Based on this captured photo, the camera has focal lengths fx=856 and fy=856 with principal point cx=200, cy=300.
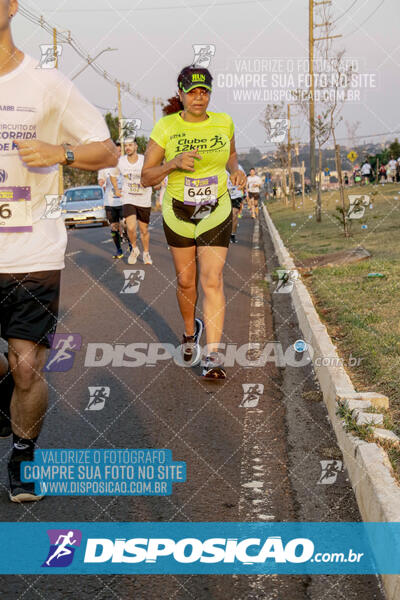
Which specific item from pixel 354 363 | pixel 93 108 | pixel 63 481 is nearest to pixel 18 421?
pixel 63 481

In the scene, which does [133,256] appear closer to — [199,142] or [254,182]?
[199,142]

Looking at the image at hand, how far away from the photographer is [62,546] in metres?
3.41

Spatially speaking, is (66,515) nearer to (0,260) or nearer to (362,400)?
(0,260)

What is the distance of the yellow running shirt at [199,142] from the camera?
19.6 feet

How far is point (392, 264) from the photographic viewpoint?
11508 mm

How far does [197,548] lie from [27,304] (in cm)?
127

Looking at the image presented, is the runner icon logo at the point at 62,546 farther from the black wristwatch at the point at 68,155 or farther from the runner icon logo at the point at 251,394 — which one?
the runner icon logo at the point at 251,394

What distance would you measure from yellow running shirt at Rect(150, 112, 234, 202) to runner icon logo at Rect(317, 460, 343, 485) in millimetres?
2458

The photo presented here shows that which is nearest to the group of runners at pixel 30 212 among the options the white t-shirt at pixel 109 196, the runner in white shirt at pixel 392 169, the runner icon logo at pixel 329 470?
the runner icon logo at pixel 329 470

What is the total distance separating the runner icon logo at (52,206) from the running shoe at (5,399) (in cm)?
82

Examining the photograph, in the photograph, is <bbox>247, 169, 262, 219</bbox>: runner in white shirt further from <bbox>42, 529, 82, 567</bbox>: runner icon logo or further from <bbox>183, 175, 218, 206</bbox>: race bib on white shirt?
<bbox>42, 529, 82, 567</bbox>: runner icon logo

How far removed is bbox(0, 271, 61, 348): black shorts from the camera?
3.73 metres

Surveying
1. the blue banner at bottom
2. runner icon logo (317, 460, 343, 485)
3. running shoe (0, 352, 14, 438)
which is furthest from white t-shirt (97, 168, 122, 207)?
the blue banner at bottom

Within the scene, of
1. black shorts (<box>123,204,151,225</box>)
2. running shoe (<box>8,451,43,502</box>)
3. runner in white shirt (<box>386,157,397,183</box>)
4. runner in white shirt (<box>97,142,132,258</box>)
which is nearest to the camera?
running shoe (<box>8,451,43,502</box>)
